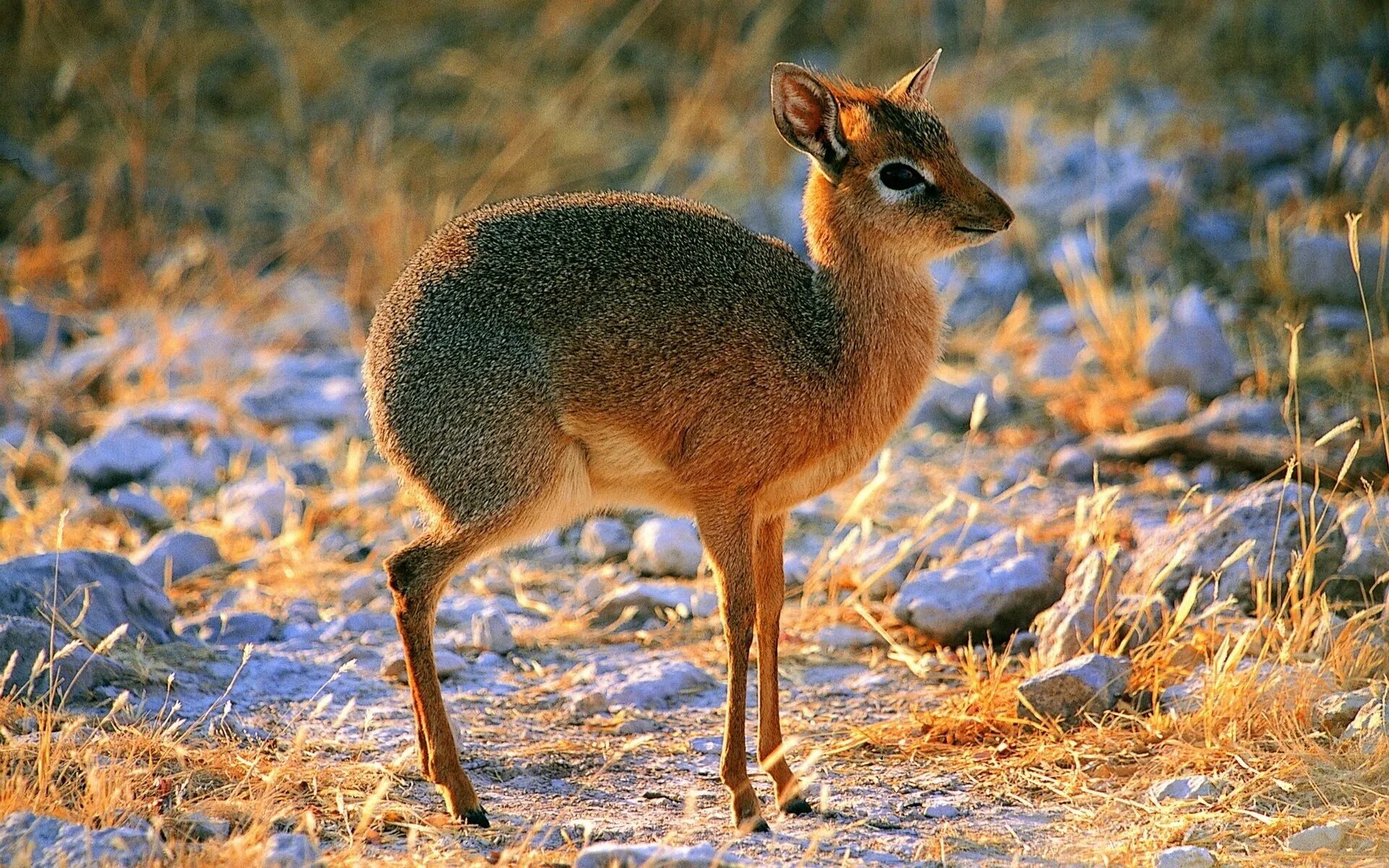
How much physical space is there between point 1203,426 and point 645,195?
9.27 feet

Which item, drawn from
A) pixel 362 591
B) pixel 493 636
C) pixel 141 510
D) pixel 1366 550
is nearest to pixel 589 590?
pixel 493 636

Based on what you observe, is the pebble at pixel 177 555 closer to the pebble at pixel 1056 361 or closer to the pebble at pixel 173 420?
the pebble at pixel 173 420

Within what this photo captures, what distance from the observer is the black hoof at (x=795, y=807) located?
3953 millimetres

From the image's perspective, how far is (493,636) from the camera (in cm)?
506

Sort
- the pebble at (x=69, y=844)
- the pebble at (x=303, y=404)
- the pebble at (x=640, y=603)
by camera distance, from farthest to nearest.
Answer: the pebble at (x=303, y=404), the pebble at (x=640, y=603), the pebble at (x=69, y=844)

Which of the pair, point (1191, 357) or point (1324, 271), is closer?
point (1191, 357)

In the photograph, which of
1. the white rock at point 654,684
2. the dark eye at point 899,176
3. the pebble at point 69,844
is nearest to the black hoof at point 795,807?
the white rock at point 654,684

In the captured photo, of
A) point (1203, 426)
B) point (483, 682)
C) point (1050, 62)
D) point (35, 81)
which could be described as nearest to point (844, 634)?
point (483, 682)

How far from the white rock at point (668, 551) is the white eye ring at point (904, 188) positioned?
1.82m

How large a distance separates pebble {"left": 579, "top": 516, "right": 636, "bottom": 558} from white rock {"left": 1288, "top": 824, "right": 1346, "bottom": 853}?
9.52 feet

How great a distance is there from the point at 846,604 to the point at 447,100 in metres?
5.79

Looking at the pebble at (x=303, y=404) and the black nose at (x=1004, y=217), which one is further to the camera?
the pebble at (x=303, y=404)

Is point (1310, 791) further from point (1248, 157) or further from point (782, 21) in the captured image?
point (782, 21)

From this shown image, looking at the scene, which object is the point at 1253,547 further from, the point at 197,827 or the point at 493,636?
the point at 197,827
